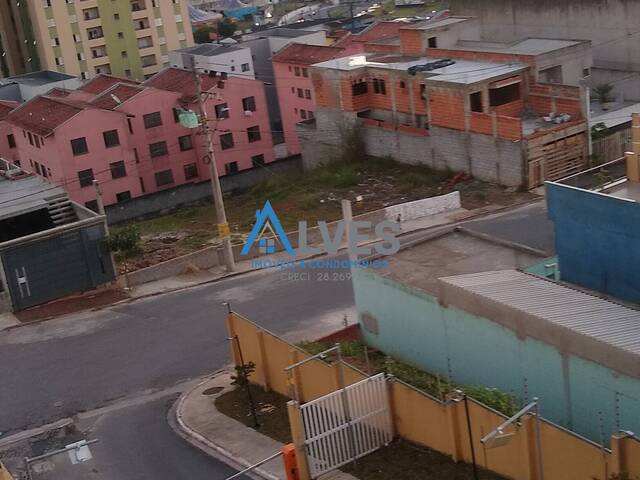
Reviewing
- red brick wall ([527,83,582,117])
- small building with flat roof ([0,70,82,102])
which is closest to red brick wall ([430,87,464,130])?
red brick wall ([527,83,582,117])

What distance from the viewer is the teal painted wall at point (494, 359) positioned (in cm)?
1628

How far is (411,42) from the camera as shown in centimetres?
4447

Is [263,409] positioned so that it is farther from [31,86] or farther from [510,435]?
[31,86]

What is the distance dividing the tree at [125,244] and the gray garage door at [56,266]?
0.89 meters

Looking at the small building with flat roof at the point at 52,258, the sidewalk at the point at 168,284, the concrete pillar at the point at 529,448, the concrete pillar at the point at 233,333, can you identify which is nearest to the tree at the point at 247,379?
the concrete pillar at the point at 233,333

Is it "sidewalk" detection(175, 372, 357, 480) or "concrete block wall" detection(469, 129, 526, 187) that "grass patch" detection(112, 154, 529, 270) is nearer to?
"concrete block wall" detection(469, 129, 526, 187)

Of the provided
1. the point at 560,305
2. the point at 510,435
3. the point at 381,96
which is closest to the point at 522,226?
the point at 381,96

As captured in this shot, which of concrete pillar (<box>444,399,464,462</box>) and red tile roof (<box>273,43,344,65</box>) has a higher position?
red tile roof (<box>273,43,344,65</box>)

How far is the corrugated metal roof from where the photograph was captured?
53.5 ft

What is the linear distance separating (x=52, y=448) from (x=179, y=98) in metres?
29.8

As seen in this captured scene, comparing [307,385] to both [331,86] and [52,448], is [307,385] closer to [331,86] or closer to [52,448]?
[52,448]

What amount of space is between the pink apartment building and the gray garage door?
48.3 feet

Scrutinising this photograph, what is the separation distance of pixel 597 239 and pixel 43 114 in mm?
33562

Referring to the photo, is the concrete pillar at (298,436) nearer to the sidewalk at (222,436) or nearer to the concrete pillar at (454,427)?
the sidewalk at (222,436)
